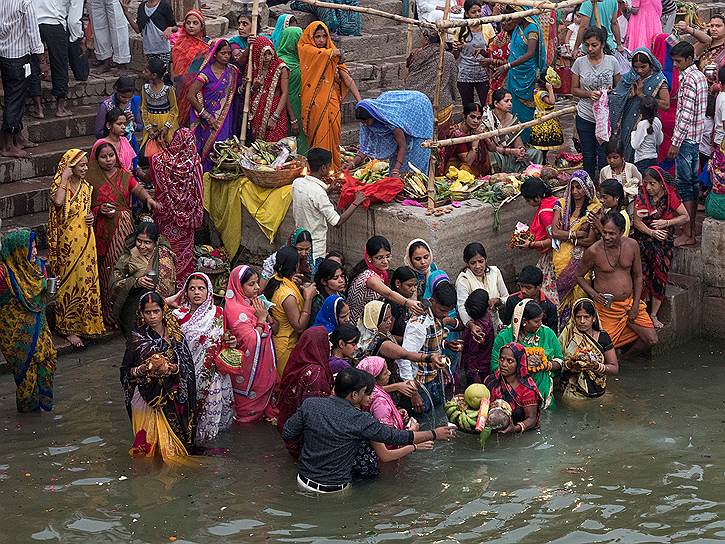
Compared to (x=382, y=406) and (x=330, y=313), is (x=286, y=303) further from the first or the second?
(x=382, y=406)

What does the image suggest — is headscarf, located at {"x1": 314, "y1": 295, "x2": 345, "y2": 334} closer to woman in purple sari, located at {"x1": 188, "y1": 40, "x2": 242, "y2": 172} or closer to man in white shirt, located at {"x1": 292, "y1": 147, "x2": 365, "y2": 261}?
man in white shirt, located at {"x1": 292, "y1": 147, "x2": 365, "y2": 261}

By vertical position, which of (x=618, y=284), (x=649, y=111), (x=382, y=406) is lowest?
(x=382, y=406)

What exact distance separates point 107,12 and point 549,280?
6032 millimetres

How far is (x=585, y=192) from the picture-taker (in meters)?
10.5

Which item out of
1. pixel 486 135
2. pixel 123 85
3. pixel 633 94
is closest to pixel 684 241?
pixel 633 94

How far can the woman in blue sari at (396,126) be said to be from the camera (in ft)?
37.4

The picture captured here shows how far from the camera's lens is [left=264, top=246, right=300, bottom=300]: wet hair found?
31.9 feet

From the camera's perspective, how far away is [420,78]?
13.1m

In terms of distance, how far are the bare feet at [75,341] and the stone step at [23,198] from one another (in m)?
1.62

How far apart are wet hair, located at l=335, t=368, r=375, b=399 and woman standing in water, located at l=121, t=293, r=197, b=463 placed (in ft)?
3.56

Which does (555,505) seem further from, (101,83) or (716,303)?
(101,83)

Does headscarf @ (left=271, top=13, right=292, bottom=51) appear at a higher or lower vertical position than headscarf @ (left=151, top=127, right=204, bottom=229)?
higher

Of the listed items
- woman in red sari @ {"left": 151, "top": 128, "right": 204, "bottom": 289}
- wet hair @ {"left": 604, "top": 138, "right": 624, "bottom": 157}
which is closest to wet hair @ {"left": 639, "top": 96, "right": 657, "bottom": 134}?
wet hair @ {"left": 604, "top": 138, "right": 624, "bottom": 157}

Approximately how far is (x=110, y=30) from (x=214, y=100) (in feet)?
8.31
